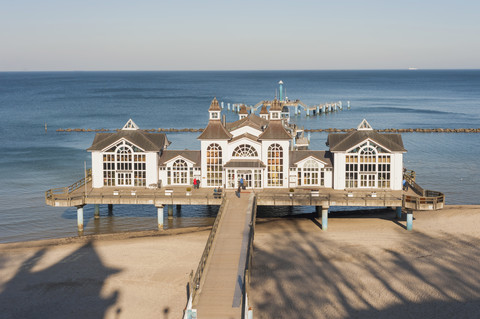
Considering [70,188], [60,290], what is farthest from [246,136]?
[60,290]

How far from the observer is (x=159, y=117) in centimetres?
12331

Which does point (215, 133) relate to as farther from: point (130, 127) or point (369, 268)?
point (369, 268)

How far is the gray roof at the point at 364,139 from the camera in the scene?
4400 cm

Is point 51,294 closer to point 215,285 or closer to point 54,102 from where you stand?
point 215,285

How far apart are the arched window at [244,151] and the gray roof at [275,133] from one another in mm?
1186

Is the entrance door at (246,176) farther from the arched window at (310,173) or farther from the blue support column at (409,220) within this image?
the blue support column at (409,220)

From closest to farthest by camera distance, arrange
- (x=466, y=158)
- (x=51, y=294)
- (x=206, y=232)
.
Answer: (x=51, y=294)
(x=206, y=232)
(x=466, y=158)

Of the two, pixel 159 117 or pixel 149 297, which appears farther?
pixel 159 117

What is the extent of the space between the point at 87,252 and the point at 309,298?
15.0 metres

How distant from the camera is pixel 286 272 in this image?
32875mm

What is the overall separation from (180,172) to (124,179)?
4.31 meters

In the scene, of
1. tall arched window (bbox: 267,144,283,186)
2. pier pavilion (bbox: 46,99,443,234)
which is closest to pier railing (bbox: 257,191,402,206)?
pier pavilion (bbox: 46,99,443,234)

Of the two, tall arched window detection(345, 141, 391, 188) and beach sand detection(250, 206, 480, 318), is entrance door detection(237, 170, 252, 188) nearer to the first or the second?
beach sand detection(250, 206, 480, 318)

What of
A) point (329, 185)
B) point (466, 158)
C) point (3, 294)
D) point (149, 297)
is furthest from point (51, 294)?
point (466, 158)
